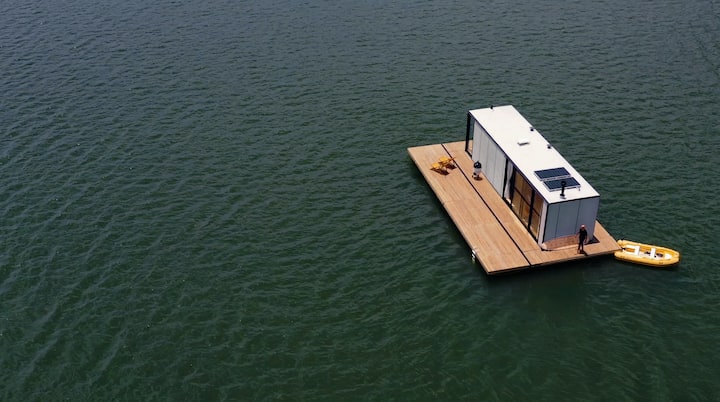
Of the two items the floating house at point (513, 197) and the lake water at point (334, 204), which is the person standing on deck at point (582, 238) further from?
the lake water at point (334, 204)

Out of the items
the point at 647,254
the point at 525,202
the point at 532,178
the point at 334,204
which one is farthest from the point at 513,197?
the point at 334,204

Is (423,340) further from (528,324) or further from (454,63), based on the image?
(454,63)

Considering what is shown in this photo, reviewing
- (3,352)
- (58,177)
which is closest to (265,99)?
(58,177)

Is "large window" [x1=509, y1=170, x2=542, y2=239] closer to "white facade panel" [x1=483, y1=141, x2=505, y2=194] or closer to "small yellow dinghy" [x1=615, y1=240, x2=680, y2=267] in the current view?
"white facade panel" [x1=483, y1=141, x2=505, y2=194]

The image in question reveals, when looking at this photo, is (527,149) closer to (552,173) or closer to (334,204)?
(552,173)

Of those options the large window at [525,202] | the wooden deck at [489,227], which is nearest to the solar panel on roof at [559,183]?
the large window at [525,202]
